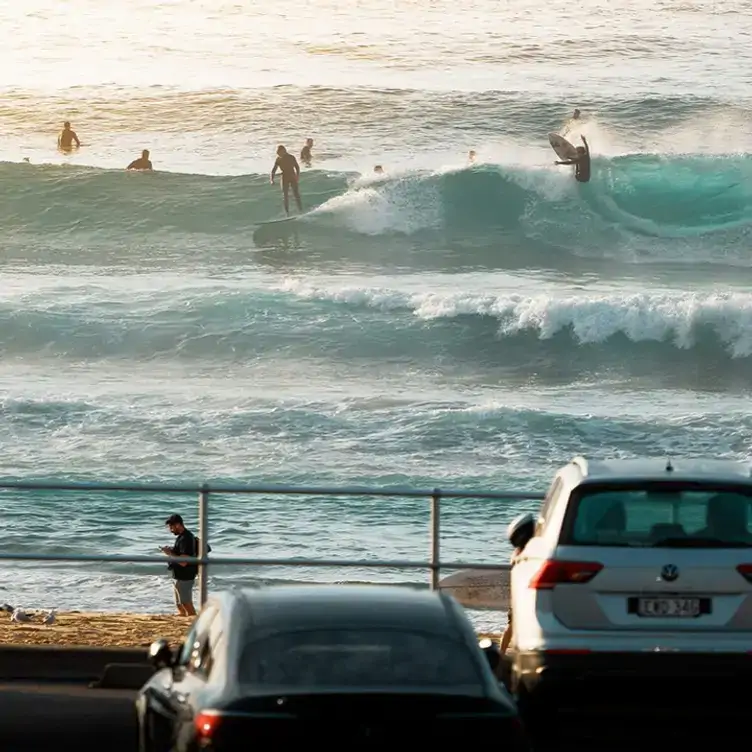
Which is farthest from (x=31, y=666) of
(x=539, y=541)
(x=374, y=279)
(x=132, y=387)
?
(x=374, y=279)

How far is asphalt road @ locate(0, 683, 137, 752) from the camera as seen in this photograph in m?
10.6

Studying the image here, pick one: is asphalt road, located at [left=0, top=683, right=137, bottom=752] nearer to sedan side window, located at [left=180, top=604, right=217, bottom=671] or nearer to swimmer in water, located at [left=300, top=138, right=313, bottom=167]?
sedan side window, located at [left=180, top=604, right=217, bottom=671]

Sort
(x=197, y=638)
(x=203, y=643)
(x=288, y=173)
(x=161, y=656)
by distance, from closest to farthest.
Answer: (x=203, y=643) < (x=197, y=638) < (x=161, y=656) < (x=288, y=173)

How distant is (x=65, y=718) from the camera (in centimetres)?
1136

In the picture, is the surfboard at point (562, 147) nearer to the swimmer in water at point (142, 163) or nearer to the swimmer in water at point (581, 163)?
the swimmer in water at point (581, 163)

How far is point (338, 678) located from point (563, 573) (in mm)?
2810

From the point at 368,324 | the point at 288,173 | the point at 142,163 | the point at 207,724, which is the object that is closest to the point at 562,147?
the point at 288,173

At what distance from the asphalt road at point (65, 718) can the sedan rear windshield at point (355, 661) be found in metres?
3.12

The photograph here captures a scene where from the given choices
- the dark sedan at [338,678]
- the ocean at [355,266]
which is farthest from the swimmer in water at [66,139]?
the dark sedan at [338,678]

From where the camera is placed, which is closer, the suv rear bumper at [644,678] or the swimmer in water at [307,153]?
the suv rear bumper at [644,678]

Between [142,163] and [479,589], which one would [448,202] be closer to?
[142,163]

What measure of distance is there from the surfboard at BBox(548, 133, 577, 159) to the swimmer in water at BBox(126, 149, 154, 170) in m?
13.5

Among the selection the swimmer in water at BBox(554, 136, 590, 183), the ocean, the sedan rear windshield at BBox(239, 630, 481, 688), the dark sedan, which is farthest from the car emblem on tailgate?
the swimmer in water at BBox(554, 136, 590, 183)

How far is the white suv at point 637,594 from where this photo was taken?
9.83 m
